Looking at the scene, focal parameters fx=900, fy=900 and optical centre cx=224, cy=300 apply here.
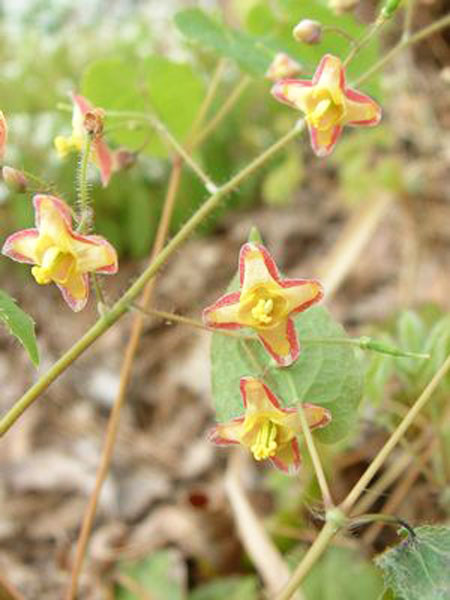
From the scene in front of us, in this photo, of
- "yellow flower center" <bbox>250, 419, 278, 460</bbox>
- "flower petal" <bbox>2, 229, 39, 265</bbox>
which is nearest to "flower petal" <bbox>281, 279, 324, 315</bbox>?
"yellow flower center" <bbox>250, 419, 278, 460</bbox>

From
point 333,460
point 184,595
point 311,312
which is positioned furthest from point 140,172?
point 311,312

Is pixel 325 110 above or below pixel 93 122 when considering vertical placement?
below

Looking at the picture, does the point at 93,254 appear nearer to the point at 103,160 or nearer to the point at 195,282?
the point at 103,160

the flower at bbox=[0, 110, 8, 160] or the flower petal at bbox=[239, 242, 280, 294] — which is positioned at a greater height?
the flower at bbox=[0, 110, 8, 160]

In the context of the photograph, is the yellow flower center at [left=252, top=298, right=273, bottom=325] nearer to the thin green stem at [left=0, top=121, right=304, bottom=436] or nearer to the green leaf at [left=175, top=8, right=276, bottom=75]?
the thin green stem at [left=0, top=121, right=304, bottom=436]

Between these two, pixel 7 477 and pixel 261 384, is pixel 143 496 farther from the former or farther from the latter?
pixel 261 384

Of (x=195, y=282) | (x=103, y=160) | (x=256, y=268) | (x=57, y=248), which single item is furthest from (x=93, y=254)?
(x=195, y=282)
